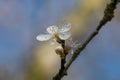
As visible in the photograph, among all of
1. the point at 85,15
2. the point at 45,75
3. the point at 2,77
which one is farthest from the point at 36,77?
the point at 85,15

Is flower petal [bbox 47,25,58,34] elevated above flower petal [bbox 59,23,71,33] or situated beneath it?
situated beneath

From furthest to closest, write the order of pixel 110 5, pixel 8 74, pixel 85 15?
pixel 85 15 < pixel 8 74 < pixel 110 5

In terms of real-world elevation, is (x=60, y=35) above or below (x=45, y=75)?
above

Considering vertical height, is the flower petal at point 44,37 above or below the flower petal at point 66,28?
below

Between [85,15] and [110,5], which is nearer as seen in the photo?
[110,5]

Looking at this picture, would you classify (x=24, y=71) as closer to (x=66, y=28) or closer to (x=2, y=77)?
(x=2, y=77)

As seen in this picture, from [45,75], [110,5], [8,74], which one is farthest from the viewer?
[8,74]

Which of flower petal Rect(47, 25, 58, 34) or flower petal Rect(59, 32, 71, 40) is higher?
flower petal Rect(59, 32, 71, 40)

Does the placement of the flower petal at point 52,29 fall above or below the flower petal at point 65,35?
below
